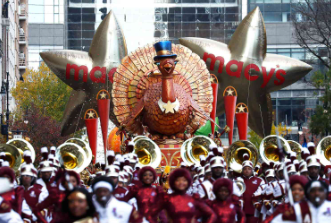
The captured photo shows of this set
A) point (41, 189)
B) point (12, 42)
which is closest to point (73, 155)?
point (41, 189)

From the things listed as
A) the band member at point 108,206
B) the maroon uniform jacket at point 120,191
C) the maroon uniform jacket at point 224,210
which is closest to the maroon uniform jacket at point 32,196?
the maroon uniform jacket at point 120,191

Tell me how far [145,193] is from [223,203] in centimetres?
112

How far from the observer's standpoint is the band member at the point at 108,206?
8.58 meters

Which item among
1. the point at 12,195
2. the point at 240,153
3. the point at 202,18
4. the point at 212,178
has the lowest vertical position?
the point at 12,195

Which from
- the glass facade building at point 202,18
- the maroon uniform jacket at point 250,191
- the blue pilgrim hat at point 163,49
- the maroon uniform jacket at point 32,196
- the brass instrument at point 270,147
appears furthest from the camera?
the glass facade building at point 202,18

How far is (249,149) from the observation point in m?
16.3

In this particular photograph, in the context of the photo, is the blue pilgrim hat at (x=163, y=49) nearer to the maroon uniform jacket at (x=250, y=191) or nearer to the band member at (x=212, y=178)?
the maroon uniform jacket at (x=250, y=191)

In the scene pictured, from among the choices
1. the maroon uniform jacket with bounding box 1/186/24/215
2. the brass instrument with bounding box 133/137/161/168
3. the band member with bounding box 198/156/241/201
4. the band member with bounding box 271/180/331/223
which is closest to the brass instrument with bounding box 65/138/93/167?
the brass instrument with bounding box 133/137/161/168

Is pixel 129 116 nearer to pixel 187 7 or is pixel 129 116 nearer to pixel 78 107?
pixel 78 107

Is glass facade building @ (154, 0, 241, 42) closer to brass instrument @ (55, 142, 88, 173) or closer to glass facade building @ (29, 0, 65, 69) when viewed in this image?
glass facade building @ (29, 0, 65, 69)

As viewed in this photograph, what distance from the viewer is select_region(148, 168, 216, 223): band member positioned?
9531 mm

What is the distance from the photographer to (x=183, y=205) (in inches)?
376

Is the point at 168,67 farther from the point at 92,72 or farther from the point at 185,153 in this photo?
the point at 92,72

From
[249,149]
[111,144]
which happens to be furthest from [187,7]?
[249,149]
